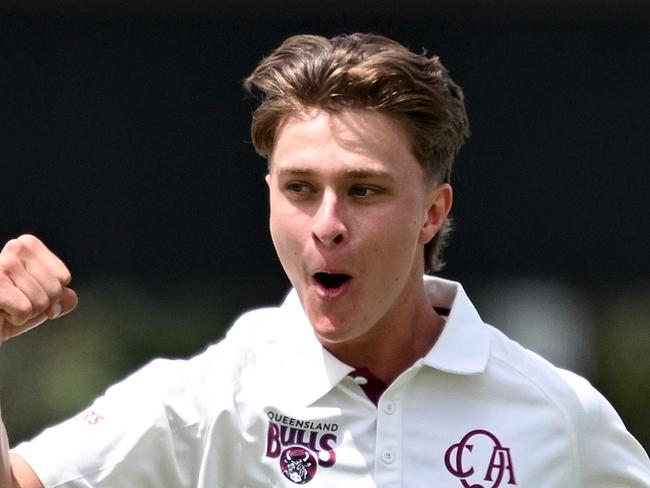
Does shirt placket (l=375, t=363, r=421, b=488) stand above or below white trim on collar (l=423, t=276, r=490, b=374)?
below

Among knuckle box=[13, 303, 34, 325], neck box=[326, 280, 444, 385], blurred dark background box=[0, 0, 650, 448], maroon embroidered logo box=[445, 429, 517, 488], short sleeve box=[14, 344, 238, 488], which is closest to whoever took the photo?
knuckle box=[13, 303, 34, 325]

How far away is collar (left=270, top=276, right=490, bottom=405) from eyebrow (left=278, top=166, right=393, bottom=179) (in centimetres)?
37

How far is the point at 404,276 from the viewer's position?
12.2 feet

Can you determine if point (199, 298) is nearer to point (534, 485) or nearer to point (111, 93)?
point (111, 93)

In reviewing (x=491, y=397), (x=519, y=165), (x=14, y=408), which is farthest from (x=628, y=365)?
(x=491, y=397)

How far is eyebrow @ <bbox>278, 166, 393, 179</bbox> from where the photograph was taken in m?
3.56

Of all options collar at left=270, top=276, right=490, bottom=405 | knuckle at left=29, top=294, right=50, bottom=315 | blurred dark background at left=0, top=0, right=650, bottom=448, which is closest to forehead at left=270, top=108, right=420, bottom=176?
collar at left=270, top=276, right=490, bottom=405

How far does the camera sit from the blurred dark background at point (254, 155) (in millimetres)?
9969

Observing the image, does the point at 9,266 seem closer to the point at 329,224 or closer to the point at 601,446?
the point at 329,224

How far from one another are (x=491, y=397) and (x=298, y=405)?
19.4 inches

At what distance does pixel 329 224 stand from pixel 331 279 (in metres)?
0.18

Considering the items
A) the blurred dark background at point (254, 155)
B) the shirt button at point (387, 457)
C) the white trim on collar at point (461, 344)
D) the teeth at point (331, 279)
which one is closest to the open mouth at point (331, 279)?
the teeth at point (331, 279)

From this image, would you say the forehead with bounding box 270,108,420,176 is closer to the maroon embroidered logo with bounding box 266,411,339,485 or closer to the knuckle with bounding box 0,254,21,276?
the maroon embroidered logo with bounding box 266,411,339,485

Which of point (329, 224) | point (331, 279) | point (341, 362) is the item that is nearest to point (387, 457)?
point (341, 362)
